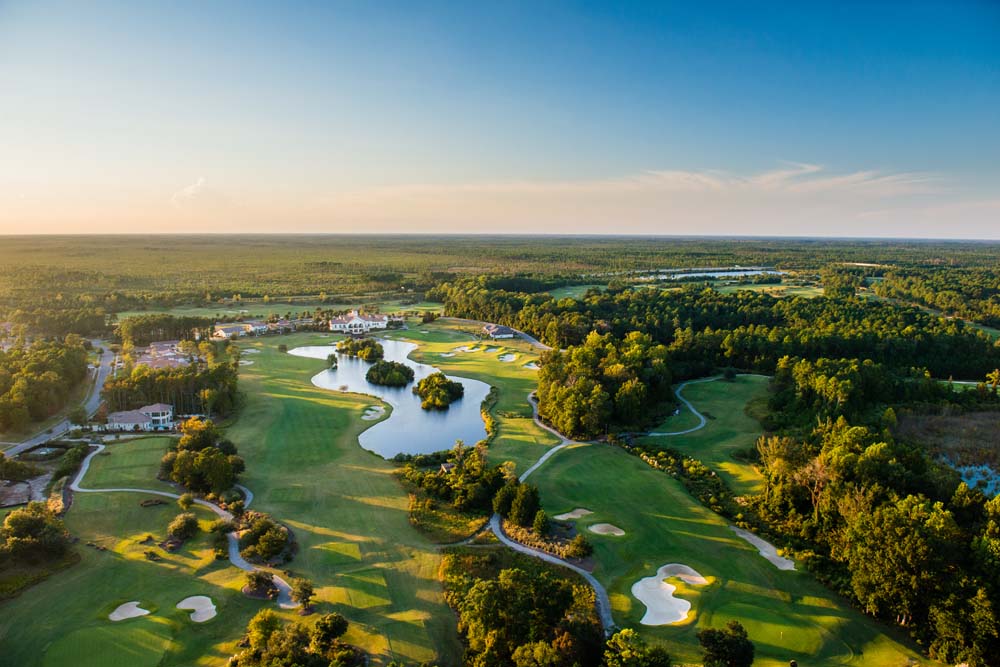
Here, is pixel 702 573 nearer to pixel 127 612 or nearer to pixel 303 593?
pixel 303 593

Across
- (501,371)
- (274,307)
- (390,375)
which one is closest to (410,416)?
(390,375)

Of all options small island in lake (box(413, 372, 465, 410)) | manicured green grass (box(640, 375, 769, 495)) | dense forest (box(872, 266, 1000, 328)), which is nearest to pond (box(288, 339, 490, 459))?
small island in lake (box(413, 372, 465, 410))

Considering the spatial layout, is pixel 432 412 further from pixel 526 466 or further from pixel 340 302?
pixel 340 302

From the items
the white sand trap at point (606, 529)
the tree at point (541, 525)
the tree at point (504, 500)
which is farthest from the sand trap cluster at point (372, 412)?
the white sand trap at point (606, 529)

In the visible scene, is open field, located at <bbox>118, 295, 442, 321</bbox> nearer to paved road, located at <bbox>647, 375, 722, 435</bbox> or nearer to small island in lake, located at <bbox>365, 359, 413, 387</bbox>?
small island in lake, located at <bbox>365, 359, 413, 387</bbox>

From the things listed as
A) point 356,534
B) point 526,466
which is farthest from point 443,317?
point 356,534

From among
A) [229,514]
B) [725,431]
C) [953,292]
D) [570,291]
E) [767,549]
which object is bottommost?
[767,549]
